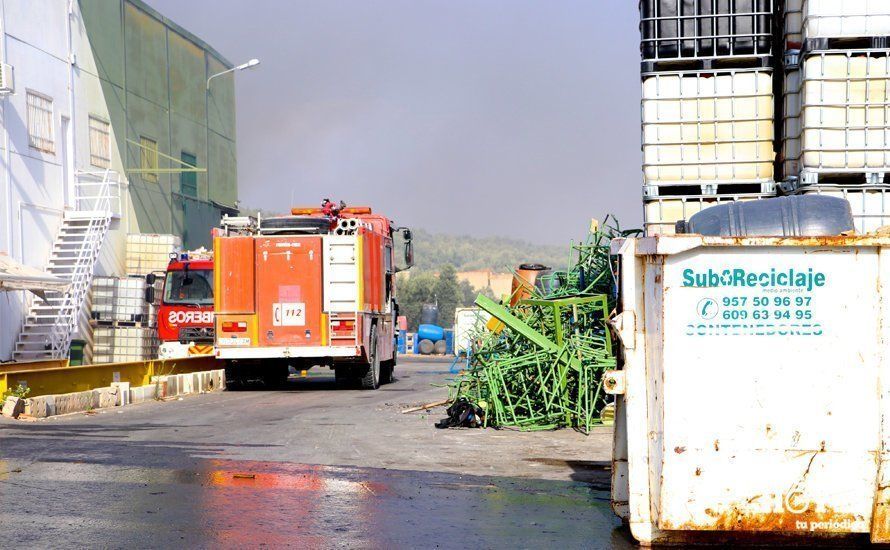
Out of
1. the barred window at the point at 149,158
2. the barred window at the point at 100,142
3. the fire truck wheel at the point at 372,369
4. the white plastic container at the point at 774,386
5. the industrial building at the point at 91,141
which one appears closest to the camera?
the white plastic container at the point at 774,386

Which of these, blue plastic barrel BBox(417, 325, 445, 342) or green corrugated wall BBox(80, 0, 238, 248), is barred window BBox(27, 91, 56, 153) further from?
blue plastic barrel BBox(417, 325, 445, 342)

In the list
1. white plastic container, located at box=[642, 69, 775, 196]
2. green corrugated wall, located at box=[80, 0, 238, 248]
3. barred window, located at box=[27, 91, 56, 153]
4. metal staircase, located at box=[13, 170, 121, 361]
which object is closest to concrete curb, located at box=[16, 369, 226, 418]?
metal staircase, located at box=[13, 170, 121, 361]

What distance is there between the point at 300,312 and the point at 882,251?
46.2ft

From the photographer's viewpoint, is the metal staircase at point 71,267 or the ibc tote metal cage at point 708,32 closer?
the ibc tote metal cage at point 708,32

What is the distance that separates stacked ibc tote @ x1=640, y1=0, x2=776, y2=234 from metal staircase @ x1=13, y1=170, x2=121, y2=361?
722 inches

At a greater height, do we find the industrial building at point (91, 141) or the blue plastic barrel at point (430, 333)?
the industrial building at point (91, 141)

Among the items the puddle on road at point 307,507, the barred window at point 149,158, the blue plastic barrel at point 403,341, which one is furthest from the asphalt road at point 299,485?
the blue plastic barrel at point 403,341

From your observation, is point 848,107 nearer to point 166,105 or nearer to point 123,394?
point 123,394

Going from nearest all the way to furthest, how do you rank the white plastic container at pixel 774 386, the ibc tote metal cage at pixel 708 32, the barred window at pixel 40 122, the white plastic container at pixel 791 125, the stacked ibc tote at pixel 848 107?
the white plastic container at pixel 774 386 → the stacked ibc tote at pixel 848 107 → the white plastic container at pixel 791 125 → the ibc tote metal cage at pixel 708 32 → the barred window at pixel 40 122

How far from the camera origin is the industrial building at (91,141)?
27719mm

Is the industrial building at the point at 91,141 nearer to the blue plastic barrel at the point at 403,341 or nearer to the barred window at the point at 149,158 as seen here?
the barred window at the point at 149,158

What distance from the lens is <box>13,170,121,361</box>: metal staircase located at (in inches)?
1094

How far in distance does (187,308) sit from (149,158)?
1596cm

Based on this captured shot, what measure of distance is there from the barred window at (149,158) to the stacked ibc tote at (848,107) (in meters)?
28.0
